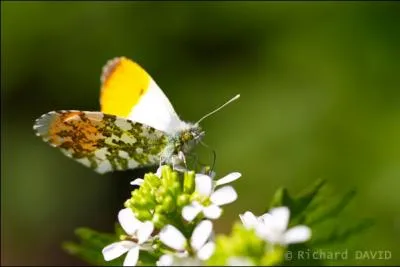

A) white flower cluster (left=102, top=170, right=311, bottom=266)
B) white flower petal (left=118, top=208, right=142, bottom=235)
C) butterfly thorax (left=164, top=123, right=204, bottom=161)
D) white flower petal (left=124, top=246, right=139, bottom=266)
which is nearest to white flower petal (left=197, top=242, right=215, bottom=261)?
white flower cluster (left=102, top=170, right=311, bottom=266)

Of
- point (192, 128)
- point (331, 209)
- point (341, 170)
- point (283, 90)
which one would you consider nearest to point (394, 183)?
point (341, 170)

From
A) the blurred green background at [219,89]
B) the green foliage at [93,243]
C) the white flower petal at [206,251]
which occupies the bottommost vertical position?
A: the white flower petal at [206,251]

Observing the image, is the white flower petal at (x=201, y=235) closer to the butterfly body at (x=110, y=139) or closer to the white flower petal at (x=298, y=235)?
the white flower petal at (x=298, y=235)

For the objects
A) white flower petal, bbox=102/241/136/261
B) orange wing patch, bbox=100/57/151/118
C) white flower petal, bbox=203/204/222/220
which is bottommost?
white flower petal, bbox=102/241/136/261

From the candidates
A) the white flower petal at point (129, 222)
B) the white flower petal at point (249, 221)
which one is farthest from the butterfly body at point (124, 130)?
the white flower petal at point (249, 221)

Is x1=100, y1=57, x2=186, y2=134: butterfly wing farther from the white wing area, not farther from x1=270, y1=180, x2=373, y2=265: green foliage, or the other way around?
x1=270, y1=180, x2=373, y2=265: green foliage

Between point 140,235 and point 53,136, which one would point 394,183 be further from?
point 140,235
